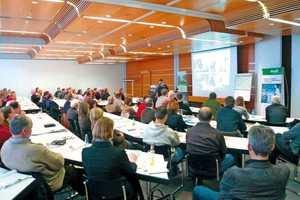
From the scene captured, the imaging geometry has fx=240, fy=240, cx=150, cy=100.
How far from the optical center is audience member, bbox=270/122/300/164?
3448mm

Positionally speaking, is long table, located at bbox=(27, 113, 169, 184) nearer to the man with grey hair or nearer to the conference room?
the conference room

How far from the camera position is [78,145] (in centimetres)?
364

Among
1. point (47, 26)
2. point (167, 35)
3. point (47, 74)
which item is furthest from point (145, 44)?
point (47, 74)

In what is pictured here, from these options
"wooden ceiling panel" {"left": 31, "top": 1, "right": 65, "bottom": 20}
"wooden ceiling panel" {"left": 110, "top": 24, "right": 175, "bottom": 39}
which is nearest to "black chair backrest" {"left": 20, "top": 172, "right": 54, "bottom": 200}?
"wooden ceiling panel" {"left": 31, "top": 1, "right": 65, "bottom": 20}

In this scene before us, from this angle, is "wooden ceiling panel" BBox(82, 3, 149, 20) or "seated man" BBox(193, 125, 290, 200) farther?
"wooden ceiling panel" BBox(82, 3, 149, 20)

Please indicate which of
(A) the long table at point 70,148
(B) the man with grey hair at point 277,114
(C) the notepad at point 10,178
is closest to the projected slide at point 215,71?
(B) the man with grey hair at point 277,114

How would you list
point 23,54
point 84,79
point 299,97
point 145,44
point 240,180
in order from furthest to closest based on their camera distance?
point 84,79
point 23,54
point 145,44
point 299,97
point 240,180

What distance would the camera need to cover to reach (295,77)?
8.37 m

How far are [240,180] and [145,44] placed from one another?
889cm

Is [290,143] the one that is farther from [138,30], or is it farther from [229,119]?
[138,30]

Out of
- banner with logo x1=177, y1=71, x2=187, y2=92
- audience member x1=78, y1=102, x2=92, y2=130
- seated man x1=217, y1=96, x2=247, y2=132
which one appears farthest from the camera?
banner with logo x1=177, y1=71, x2=187, y2=92

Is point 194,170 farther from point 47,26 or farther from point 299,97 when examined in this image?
point 47,26

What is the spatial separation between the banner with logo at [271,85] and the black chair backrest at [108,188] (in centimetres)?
786

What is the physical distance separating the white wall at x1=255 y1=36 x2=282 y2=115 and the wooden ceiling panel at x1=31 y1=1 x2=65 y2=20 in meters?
7.22
